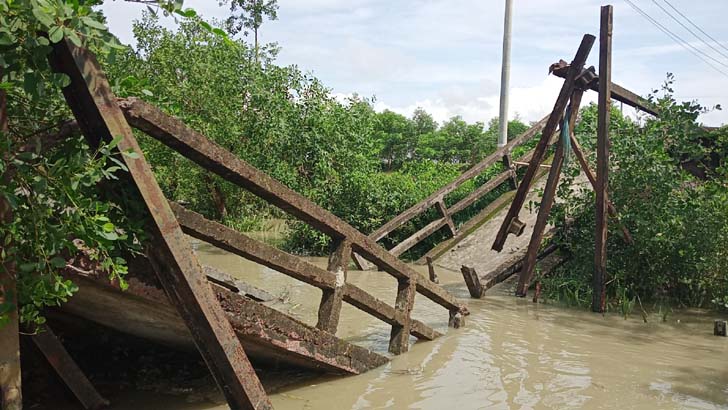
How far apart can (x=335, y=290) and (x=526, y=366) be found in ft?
7.96

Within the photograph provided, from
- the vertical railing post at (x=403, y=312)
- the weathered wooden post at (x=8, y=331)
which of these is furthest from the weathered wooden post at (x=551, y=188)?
the weathered wooden post at (x=8, y=331)

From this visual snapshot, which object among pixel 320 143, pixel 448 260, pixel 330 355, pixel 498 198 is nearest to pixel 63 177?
pixel 330 355

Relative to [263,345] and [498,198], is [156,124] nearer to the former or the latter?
[263,345]

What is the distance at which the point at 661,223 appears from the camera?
9.27 m

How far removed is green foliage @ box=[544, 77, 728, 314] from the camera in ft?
29.6

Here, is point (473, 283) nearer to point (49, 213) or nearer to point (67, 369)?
point (67, 369)

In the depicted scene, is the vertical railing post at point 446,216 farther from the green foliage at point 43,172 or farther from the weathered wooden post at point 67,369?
the green foliage at point 43,172

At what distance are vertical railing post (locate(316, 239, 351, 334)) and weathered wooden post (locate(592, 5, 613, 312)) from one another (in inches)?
205

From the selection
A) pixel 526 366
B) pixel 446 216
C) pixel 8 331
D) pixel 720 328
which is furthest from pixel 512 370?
pixel 446 216

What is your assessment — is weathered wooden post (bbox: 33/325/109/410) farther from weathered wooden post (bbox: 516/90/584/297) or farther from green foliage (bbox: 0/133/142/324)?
weathered wooden post (bbox: 516/90/584/297)

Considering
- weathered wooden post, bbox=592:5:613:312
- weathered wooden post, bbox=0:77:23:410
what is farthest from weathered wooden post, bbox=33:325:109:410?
weathered wooden post, bbox=592:5:613:312

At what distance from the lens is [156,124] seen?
3.77m

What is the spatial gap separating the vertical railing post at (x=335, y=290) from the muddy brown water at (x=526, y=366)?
2.06 ft

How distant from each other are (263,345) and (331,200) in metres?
11.6
